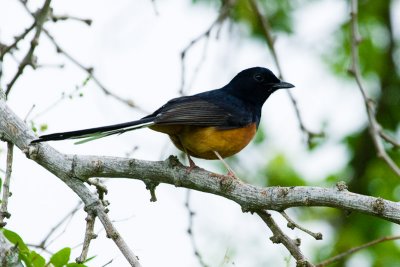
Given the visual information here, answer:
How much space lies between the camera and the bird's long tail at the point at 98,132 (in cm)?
442

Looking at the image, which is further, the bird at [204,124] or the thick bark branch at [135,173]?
the bird at [204,124]

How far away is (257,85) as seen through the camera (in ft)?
22.2

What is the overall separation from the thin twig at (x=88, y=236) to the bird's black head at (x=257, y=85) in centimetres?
282

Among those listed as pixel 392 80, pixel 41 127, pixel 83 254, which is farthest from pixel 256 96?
pixel 392 80

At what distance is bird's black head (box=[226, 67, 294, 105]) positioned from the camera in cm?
671

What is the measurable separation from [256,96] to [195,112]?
3.83ft

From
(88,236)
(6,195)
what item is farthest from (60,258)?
(6,195)

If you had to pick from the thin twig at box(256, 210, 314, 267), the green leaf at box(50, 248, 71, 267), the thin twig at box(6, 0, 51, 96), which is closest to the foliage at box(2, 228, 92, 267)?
the green leaf at box(50, 248, 71, 267)

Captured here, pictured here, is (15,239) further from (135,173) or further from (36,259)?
(135,173)

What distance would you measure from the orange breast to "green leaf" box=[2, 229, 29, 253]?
6.98 feet

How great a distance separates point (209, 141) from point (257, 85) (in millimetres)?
1343

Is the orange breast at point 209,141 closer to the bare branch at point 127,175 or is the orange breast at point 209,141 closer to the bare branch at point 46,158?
the bare branch at point 127,175

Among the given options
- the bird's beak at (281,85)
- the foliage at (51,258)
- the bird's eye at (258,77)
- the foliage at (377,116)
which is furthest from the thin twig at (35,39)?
the foliage at (377,116)

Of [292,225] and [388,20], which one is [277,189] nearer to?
[292,225]
